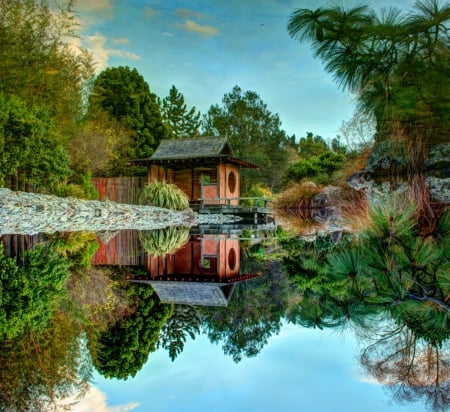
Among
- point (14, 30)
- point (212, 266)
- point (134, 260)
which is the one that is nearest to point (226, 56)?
point (14, 30)

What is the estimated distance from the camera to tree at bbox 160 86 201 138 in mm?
25531

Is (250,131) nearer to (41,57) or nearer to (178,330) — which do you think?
(41,57)

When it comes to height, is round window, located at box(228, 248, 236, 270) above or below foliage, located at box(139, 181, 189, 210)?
below

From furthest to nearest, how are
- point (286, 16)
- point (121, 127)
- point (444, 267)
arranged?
1. point (121, 127)
2. point (286, 16)
3. point (444, 267)

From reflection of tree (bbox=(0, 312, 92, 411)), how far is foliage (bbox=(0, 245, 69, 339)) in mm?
100

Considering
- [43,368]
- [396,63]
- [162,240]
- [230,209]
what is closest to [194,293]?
[162,240]

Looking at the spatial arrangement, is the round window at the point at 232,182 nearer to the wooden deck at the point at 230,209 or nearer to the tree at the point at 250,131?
the wooden deck at the point at 230,209

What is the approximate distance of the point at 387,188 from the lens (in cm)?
667

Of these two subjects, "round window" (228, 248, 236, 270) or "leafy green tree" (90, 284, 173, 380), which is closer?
"leafy green tree" (90, 284, 173, 380)

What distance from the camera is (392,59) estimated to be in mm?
6254

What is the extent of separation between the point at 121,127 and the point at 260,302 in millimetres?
15841

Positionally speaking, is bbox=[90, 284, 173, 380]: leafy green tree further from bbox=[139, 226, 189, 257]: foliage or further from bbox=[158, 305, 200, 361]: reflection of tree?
bbox=[139, 226, 189, 257]: foliage

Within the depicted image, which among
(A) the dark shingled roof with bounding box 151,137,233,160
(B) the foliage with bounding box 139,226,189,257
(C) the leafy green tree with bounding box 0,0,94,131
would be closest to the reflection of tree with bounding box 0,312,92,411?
(B) the foliage with bounding box 139,226,189,257

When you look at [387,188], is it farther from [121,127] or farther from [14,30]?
[121,127]
